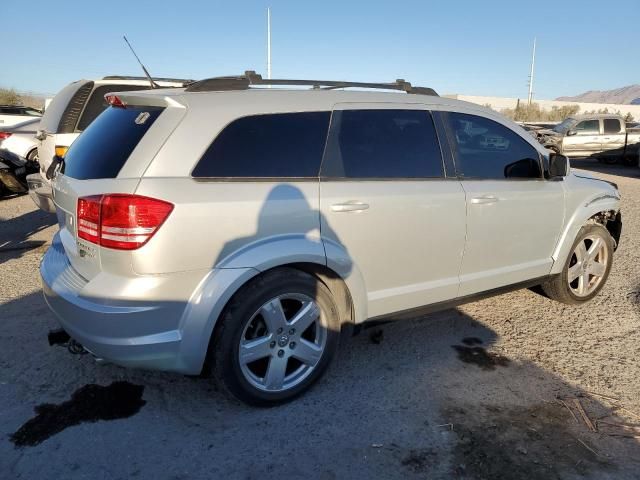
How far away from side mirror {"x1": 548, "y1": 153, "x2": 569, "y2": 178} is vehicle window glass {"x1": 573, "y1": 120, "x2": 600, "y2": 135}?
636 inches

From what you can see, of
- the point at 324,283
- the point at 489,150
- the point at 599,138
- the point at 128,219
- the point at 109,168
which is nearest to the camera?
the point at 128,219

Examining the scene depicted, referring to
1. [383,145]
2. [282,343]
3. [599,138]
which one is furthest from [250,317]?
[599,138]

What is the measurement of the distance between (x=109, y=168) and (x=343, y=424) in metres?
1.89

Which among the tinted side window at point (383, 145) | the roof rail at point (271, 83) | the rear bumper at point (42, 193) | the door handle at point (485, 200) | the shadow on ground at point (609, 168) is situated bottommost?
the shadow on ground at point (609, 168)

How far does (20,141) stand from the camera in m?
10.5

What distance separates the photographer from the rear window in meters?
2.71

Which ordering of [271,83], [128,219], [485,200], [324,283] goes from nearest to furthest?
[128,219] < [324,283] < [271,83] < [485,200]

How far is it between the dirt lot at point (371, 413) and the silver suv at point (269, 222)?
360mm

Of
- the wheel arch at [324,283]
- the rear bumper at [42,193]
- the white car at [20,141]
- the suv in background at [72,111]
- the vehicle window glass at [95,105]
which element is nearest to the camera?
the wheel arch at [324,283]

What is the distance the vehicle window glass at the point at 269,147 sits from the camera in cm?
274

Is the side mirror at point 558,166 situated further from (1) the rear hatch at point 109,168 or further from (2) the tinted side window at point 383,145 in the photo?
(1) the rear hatch at point 109,168

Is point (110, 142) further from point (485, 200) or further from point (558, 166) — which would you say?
point (558, 166)

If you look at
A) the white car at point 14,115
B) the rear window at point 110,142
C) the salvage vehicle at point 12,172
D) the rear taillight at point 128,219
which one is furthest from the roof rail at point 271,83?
the white car at point 14,115

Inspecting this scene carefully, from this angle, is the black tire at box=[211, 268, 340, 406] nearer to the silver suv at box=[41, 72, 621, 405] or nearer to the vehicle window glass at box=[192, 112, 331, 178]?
the silver suv at box=[41, 72, 621, 405]
